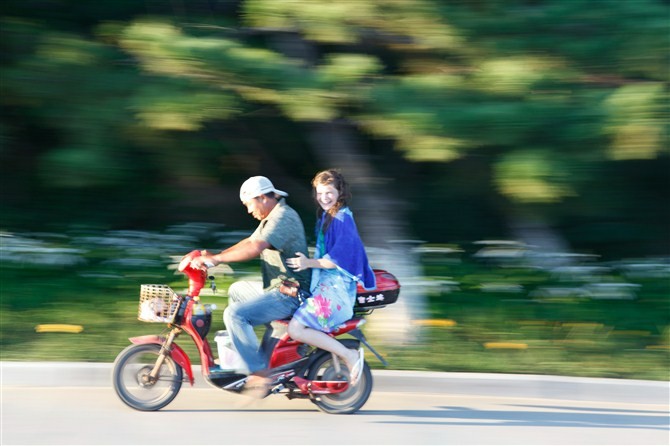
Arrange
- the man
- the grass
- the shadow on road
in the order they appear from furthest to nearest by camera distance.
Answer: the grass < the shadow on road < the man

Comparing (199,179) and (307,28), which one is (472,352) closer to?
(307,28)

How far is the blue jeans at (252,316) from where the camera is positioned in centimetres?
566

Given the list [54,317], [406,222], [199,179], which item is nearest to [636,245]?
[406,222]

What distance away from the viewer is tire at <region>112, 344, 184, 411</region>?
575cm

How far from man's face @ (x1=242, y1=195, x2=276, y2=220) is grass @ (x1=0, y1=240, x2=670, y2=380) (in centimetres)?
153

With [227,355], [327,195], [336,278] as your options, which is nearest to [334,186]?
[327,195]

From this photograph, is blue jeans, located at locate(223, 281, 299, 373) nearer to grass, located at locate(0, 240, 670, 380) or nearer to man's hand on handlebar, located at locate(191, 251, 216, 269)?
man's hand on handlebar, located at locate(191, 251, 216, 269)

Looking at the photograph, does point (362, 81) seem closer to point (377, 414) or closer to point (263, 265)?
point (263, 265)

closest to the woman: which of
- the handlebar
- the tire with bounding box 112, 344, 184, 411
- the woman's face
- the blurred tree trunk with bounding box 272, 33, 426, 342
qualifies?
the woman's face

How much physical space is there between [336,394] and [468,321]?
5.76ft

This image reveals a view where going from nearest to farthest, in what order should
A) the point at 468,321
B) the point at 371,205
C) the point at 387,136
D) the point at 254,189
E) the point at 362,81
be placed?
the point at 254,189 < the point at 362,81 < the point at 387,136 < the point at 468,321 < the point at 371,205

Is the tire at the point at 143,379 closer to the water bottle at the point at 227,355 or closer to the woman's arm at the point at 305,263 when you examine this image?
the water bottle at the point at 227,355

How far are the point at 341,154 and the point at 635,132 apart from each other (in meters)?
2.49

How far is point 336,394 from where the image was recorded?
5906 mm
